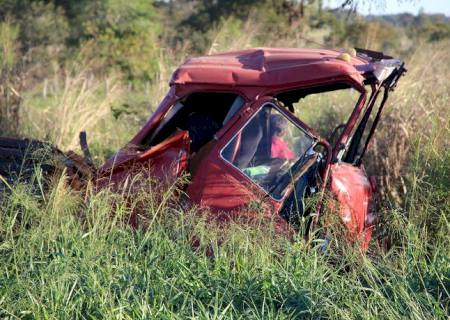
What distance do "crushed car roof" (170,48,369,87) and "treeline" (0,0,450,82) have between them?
935cm

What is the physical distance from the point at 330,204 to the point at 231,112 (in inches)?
38.0

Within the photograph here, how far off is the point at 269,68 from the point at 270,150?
54cm

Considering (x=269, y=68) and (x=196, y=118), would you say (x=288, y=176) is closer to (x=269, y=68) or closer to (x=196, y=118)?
(x=269, y=68)

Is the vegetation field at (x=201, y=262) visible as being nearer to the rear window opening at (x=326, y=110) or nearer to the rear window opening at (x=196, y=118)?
the rear window opening at (x=196, y=118)

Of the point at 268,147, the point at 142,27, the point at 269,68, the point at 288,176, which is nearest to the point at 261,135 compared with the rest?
the point at 268,147

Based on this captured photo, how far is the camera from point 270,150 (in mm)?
5160

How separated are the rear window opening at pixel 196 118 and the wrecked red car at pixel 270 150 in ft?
0.54

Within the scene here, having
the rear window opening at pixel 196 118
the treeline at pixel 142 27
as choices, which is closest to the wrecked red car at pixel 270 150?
the rear window opening at pixel 196 118

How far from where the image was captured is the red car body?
4.96m

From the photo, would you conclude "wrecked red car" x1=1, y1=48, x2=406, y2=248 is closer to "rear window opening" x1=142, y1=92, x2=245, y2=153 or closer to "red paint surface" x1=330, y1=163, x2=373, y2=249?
"red paint surface" x1=330, y1=163, x2=373, y2=249

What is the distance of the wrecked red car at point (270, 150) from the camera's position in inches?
195

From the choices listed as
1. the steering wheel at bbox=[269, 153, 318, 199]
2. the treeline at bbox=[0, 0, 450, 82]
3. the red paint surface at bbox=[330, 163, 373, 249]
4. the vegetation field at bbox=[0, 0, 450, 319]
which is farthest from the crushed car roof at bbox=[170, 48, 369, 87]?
the treeline at bbox=[0, 0, 450, 82]

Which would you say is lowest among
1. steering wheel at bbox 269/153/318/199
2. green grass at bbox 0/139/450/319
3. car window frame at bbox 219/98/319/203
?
green grass at bbox 0/139/450/319

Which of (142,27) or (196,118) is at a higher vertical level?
(196,118)
